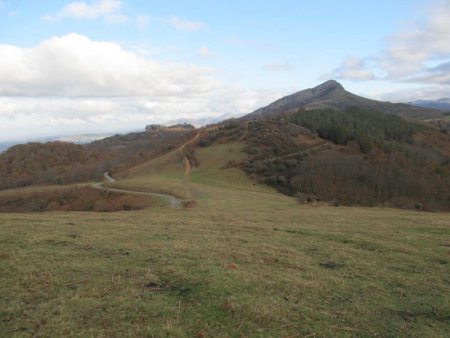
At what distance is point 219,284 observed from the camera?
934cm

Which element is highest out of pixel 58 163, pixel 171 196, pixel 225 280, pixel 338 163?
pixel 225 280

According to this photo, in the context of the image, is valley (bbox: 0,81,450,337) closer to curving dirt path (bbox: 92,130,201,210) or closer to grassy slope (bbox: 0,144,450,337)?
grassy slope (bbox: 0,144,450,337)

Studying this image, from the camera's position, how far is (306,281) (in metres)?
10.2

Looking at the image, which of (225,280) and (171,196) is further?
(171,196)

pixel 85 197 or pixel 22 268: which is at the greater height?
pixel 22 268

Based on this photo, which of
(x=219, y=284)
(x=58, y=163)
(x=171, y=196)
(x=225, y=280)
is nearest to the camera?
(x=219, y=284)

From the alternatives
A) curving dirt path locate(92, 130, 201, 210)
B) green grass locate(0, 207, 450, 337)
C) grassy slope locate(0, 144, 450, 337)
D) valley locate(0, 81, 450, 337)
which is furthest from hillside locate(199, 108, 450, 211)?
green grass locate(0, 207, 450, 337)

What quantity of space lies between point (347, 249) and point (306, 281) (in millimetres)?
5251

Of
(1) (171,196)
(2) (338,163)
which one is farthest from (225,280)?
(2) (338,163)

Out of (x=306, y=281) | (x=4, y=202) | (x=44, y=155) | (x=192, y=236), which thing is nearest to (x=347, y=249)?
(x=306, y=281)

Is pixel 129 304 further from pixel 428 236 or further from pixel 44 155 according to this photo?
pixel 44 155

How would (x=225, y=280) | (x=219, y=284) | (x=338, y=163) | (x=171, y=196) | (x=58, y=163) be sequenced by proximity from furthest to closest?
(x=58, y=163), (x=338, y=163), (x=171, y=196), (x=225, y=280), (x=219, y=284)

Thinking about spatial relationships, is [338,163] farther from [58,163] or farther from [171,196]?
[58,163]

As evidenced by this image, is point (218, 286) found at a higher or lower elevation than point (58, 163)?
higher
